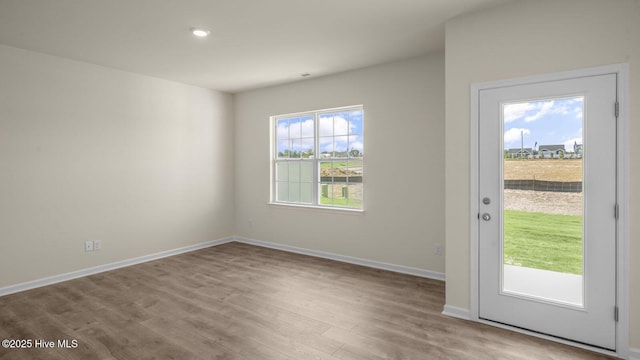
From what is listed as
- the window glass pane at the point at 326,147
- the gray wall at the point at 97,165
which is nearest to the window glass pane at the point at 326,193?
the window glass pane at the point at 326,147

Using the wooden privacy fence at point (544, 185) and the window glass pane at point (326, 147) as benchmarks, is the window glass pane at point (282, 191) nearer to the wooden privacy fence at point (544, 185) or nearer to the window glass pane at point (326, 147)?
the window glass pane at point (326, 147)

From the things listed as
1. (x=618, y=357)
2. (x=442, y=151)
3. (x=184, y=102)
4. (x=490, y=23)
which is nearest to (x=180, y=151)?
(x=184, y=102)

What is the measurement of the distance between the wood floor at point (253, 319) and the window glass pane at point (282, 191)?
162cm

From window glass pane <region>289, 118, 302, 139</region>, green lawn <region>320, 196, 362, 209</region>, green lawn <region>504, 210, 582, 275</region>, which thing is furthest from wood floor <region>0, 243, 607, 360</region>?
window glass pane <region>289, 118, 302, 139</region>

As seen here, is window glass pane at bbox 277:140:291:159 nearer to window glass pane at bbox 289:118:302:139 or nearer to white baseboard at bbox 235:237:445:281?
window glass pane at bbox 289:118:302:139

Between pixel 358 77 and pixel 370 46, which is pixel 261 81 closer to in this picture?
pixel 358 77

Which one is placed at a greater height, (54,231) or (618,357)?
(54,231)

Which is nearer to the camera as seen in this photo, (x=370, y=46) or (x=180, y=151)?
(x=370, y=46)

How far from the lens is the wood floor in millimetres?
2365

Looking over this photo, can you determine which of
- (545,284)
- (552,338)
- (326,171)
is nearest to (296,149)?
(326,171)

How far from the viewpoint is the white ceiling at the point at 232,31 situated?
271cm

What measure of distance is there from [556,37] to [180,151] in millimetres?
4968

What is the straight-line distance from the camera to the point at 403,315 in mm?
2941

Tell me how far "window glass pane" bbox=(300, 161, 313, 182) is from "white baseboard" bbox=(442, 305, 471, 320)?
112 inches
